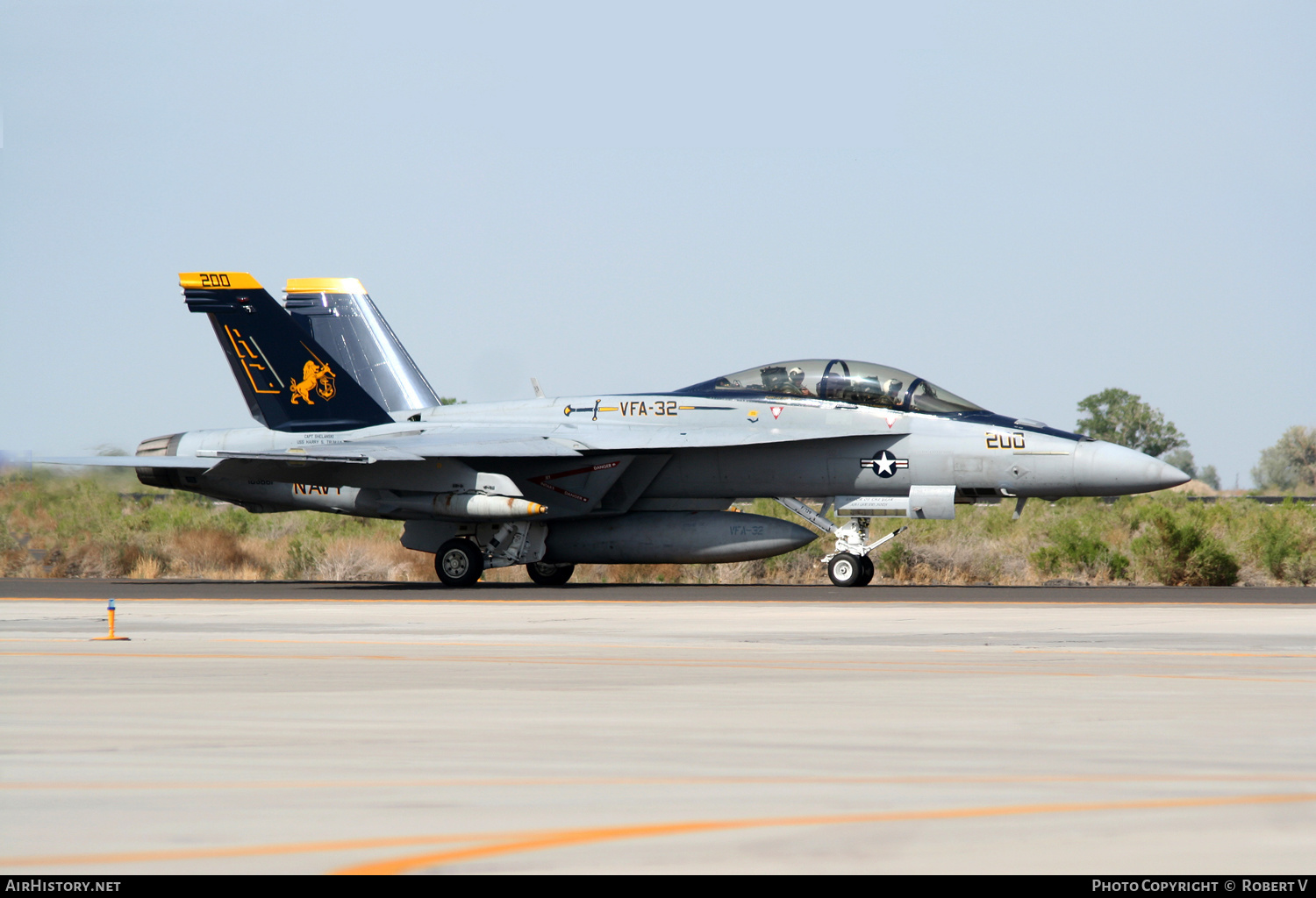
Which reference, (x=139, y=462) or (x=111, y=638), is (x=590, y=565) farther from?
(x=111, y=638)

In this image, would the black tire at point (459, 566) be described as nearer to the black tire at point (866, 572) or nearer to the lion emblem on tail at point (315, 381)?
the lion emblem on tail at point (315, 381)

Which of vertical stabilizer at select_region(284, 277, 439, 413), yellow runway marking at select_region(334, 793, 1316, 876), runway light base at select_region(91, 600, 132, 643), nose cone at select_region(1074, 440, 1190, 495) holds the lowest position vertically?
yellow runway marking at select_region(334, 793, 1316, 876)

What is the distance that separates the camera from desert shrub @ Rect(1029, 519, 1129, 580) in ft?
82.6

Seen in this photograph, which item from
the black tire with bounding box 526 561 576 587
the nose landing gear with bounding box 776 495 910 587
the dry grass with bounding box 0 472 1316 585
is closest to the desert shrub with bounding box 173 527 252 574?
the dry grass with bounding box 0 472 1316 585

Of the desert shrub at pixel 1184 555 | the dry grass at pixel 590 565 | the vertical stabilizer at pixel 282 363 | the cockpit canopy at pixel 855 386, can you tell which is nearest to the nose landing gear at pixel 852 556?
the cockpit canopy at pixel 855 386

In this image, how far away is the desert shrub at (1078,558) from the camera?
2519 cm

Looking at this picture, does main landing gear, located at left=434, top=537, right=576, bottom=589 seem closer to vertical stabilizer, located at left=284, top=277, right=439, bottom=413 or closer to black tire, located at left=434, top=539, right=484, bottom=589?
black tire, located at left=434, top=539, right=484, bottom=589

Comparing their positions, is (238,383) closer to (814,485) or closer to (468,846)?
(814,485)

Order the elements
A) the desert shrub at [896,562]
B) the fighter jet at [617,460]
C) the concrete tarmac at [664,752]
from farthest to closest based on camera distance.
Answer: the desert shrub at [896,562] < the fighter jet at [617,460] < the concrete tarmac at [664,752]

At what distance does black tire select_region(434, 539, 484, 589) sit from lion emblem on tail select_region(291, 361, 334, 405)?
3628mm

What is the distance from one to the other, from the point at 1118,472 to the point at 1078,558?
505 cm

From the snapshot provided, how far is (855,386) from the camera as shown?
2230 centimetres

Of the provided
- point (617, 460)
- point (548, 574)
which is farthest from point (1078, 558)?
point (548, 574)

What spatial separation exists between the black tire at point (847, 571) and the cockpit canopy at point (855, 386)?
2238 millimetres
